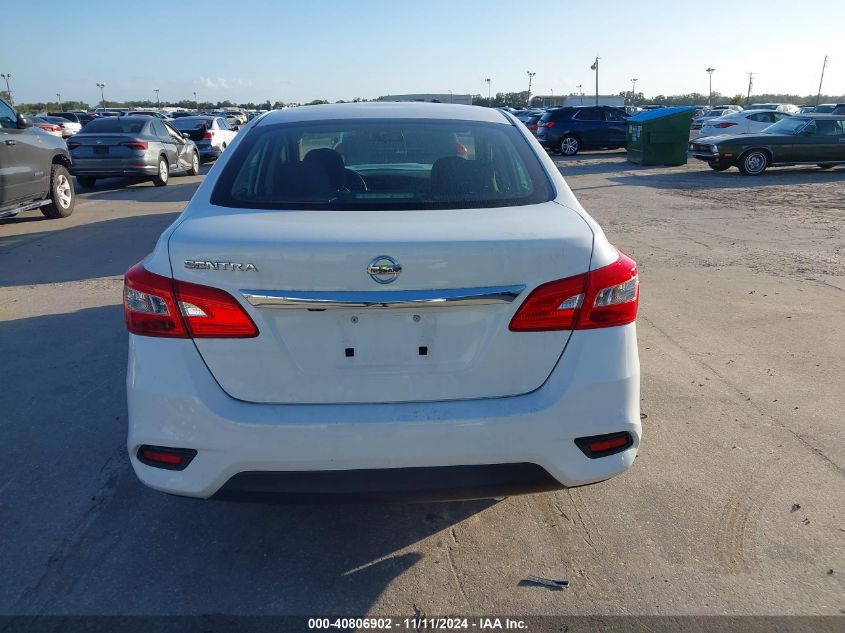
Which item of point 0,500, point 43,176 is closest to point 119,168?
point 43,176

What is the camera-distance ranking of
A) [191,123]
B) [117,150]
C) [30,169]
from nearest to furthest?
[30,169], [117,150], [191,123]

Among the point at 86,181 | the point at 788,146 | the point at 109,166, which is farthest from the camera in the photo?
the point at 788,146

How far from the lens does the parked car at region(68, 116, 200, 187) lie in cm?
1521

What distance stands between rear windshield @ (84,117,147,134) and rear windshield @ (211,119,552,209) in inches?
543

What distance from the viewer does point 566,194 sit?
3.02m

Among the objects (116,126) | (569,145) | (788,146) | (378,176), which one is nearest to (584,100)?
(569,145)

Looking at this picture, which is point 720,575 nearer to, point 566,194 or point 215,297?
point 566,194

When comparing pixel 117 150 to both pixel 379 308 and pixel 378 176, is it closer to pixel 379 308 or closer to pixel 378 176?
pixel 378 176

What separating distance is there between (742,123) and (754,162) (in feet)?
18.4

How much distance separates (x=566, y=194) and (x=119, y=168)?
14.6 meters

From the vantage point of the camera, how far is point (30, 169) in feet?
32.7

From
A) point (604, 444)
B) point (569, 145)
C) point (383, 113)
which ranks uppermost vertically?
point (383, 113)

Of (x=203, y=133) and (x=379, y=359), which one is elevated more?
(x=379, y=359)

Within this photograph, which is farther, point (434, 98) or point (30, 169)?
point (434, 98)
